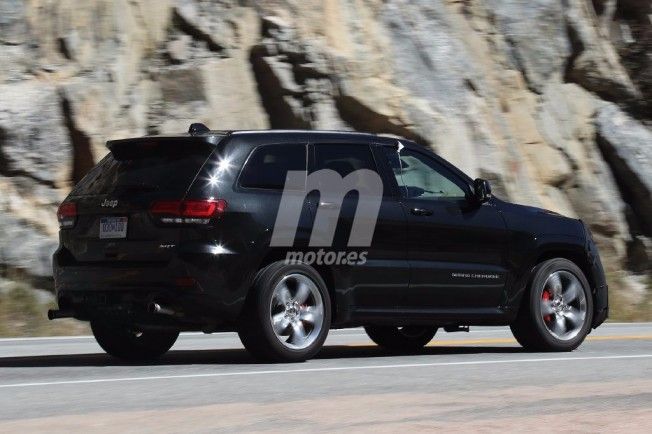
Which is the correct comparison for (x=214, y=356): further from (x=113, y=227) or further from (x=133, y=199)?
(x=133, y=199)

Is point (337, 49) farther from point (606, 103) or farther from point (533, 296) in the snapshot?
point (533, 296)

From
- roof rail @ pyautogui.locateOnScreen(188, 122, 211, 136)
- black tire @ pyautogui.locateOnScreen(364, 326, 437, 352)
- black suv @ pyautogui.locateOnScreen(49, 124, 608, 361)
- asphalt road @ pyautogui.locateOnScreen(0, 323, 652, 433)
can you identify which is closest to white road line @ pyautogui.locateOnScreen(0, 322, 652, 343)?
asphalt road @ pyautogui.locateOnScreen(0, 323, 652, 433)

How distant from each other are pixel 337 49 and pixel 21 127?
556 cm

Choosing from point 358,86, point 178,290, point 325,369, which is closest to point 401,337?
point 325,369

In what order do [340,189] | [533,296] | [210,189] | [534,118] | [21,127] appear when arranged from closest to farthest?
[210,189] < [340,189] < [533,296] < [21,127] < [534,118]

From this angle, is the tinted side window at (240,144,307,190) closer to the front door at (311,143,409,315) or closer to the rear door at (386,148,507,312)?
the front door at (311,143,409,315)

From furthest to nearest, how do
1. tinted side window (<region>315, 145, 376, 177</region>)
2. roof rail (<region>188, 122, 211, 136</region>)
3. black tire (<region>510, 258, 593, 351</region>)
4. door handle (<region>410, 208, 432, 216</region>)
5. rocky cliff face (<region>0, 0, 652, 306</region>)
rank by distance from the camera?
rocky cliff face (<region>0, 0, 652, 306</region>)
black tire (<region>510, 258, 593, 351</region>)
door handle (<region>410, 208, 432, 216</region>)
tinted side window (<region>315, 145, 376, 177</region>)
roof rail (<region>188, 122, 211, 136</region>)

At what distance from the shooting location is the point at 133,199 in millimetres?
10648

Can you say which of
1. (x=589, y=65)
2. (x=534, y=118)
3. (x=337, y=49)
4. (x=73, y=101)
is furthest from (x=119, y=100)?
(x=589, y=65)

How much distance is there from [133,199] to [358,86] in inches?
478

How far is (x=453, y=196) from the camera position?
11.9m

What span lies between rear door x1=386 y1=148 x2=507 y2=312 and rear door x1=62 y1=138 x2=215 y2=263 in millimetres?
1900

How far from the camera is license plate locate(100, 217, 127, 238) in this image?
419 inches

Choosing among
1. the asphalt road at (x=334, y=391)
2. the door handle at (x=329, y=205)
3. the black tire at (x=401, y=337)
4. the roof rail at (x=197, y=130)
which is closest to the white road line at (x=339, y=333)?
the asphalt road at (x=334, y=391)
